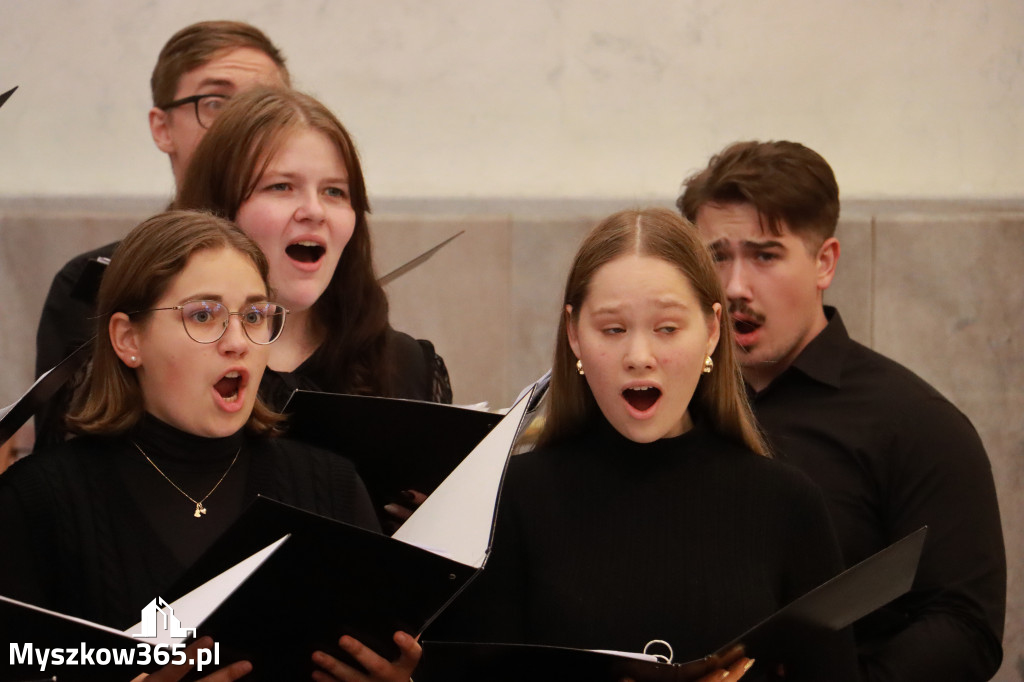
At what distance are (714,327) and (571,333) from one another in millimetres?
199

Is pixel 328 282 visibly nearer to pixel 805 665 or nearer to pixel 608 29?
pixel 805 665

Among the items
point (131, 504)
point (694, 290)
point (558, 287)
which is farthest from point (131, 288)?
point (558, 287)

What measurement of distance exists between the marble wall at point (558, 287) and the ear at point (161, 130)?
2.11 ft

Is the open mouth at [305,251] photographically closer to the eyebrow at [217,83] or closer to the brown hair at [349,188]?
the brown hair at [349,188]

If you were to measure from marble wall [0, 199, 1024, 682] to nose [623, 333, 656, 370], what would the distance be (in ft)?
4.93

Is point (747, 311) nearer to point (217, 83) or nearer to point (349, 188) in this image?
point (349, 188)

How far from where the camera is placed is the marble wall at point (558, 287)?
302 centimetres

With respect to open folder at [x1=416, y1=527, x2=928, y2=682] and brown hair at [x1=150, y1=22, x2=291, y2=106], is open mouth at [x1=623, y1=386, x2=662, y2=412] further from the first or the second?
brown hair at [x1=150, y1=22, x2=291, y2=106]

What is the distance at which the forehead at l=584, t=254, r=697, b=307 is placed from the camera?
5.45ft

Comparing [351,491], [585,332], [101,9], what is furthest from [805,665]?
[101,9]

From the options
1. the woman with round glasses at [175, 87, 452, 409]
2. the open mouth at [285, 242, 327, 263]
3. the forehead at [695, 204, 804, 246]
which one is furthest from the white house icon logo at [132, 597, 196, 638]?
the forehead at [695, 204, 804, 246]

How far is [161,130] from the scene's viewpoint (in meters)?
2.59

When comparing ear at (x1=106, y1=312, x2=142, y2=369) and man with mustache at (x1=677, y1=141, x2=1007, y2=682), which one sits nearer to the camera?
ear at (x1=106, y1=312, x2=142, y2=369)

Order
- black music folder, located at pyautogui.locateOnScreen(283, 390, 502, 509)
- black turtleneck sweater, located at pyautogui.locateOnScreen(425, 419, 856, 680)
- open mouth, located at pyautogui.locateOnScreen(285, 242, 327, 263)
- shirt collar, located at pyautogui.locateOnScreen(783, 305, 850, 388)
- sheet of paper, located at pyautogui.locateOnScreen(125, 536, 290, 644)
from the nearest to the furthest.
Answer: sheet of paper, located at pyautogui.locateOnScreen(125, 536, 290, 644) → black turtleneck sweater, located at pyautogui.locateOnScreen(425, 419, 856, 680) → black music folder, located at pyautogui.locateOnScreen(283, 390, 502, 509) → open mouth, located at pyautogui.locateOnScreen(285, 242, 327, 263) → shirt collar, located at pyautogui.locateOnScreen(783, 305, 850, 388)
